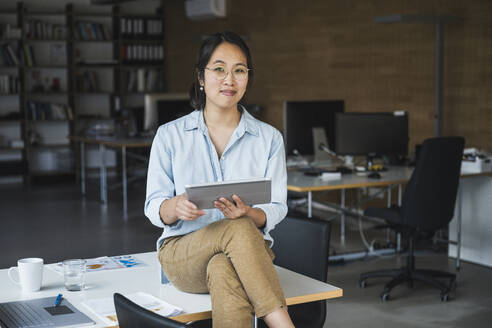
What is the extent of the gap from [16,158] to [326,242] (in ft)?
26.8

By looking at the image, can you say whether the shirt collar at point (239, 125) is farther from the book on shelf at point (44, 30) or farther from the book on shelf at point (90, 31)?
the book on shelf at point (90, 31)

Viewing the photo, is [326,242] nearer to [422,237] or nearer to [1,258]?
[422,237]

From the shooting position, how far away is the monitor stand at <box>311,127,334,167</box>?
17.5 feet

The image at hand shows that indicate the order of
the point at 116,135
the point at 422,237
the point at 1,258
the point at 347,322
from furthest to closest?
the point at 116,135, the point at 1,258, the point at 422,237, the point at 347,322

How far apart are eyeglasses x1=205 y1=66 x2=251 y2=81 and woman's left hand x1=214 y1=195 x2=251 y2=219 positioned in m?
0.49

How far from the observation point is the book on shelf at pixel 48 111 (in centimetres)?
930

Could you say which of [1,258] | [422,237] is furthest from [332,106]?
[1,258]

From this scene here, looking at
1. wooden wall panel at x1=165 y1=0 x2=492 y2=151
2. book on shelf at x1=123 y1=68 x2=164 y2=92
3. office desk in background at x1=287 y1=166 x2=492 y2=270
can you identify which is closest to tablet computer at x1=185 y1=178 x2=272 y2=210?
office desk in background at x1=287 y1=166 x2=492 y2=270

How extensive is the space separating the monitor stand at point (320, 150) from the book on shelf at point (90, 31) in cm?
550

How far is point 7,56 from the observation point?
9.11 metres

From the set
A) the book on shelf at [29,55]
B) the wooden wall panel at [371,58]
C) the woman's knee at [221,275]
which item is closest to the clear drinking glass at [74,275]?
the woman's knee at [221,275]

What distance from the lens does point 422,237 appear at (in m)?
4.19

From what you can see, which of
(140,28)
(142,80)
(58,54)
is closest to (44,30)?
(58,54)

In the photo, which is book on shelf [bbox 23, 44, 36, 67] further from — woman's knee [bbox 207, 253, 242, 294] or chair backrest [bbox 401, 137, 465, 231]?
woman's knee [bbox 207, 253, 242, 294]
